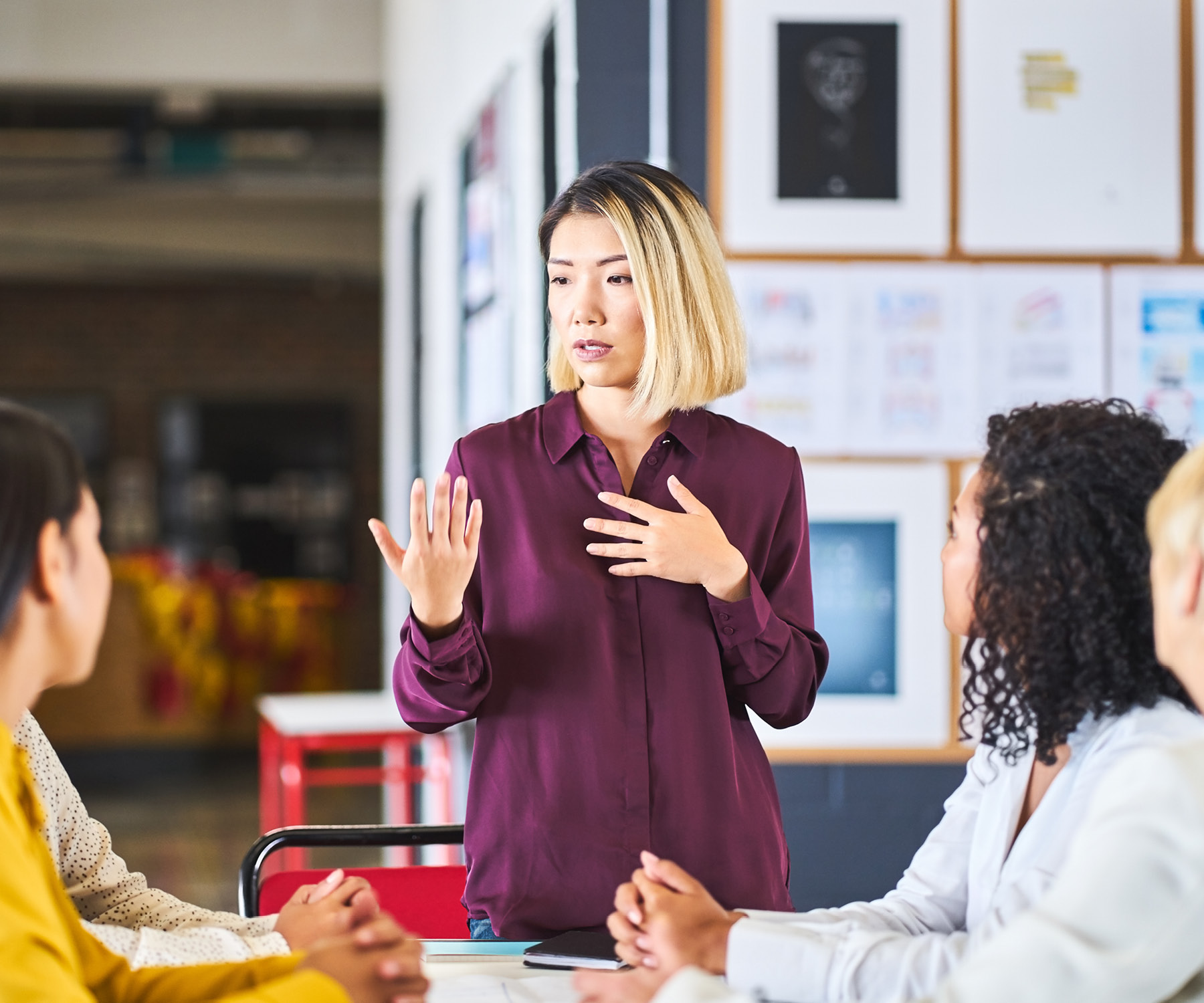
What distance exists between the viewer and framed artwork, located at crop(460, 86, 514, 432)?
12.2 ft

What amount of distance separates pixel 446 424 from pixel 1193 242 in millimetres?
2709

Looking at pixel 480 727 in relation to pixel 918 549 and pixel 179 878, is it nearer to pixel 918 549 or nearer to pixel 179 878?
pixel 918 549

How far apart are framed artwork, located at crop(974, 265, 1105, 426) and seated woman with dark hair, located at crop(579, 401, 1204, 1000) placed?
71.5 inches

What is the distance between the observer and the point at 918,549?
301 centimetres

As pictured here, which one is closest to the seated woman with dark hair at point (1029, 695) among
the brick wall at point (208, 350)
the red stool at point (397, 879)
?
the red stool at point (397, 879)

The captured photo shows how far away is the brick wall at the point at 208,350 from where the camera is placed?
11.3m

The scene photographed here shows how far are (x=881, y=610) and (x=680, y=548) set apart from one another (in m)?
1.63

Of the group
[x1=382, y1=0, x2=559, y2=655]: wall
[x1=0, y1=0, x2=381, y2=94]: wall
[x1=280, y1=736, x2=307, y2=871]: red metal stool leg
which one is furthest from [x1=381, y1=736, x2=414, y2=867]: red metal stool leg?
[x1=0, y1=0, x2=381, y2=94]: wall

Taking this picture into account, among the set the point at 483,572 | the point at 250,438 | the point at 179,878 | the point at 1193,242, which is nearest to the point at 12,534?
the point at 483,572

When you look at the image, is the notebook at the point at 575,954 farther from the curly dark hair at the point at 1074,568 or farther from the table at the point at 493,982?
the curly dark hair at the point at 1074,568

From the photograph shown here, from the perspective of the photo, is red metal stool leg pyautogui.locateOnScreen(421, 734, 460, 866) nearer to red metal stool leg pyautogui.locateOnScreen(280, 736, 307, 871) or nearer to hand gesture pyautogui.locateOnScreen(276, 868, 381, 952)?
red metal stool leg pyautogui.locateOnScreen(280, 736, 307, 871)

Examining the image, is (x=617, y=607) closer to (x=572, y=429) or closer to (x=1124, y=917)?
(x=572, y=429)

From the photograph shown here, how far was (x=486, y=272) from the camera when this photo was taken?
13.1ft

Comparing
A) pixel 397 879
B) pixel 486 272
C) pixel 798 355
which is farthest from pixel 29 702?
pixel 486 272
